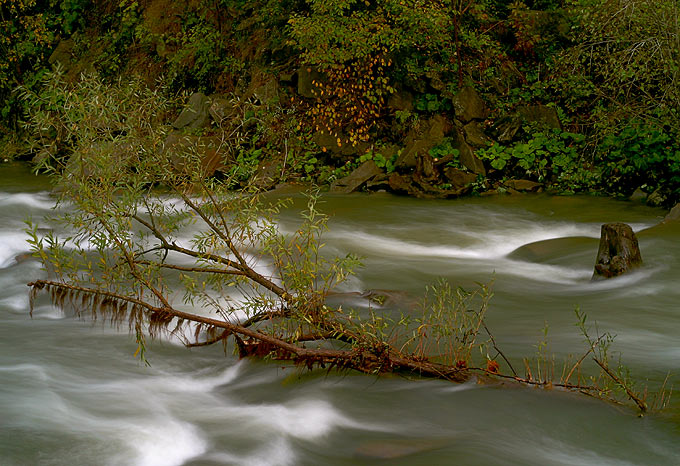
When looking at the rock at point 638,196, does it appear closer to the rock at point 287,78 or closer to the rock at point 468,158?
the rock at point 468,158

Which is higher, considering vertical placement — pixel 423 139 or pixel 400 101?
pixel 400 101

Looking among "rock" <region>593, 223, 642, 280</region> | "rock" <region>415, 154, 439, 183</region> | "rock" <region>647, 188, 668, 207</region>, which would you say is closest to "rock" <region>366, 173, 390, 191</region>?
"rock" <region>415, 154, 439, 183</region>

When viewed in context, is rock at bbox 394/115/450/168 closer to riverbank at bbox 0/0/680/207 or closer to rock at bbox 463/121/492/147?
riverbank at bbox 0/0/680/207

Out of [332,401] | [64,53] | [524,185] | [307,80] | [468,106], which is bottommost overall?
[332,401]

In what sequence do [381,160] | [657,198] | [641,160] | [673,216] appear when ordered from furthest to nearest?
1. [381,160]
2. [641,160]
3. [657,198]
4. [673,216]

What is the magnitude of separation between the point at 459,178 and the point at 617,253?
470cm

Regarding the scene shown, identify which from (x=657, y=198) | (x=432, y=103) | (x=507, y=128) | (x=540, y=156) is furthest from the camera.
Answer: (x=432, y=103)

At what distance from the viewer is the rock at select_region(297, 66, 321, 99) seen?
14219 mm

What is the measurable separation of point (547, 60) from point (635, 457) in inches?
442

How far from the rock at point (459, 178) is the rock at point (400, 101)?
1959 mm

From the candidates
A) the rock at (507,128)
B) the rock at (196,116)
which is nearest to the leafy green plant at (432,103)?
the rock at (507,128)

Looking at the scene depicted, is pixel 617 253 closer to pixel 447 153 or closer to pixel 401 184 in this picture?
pixel 401 184

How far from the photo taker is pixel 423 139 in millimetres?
12930

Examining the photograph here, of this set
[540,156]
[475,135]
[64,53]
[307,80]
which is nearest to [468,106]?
[475,135]
